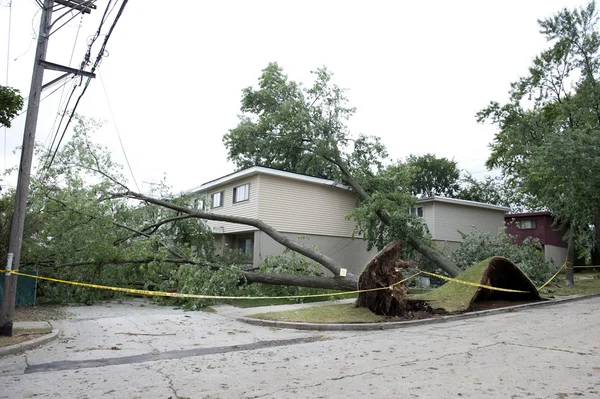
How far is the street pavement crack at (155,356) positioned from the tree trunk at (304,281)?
18.4 ft

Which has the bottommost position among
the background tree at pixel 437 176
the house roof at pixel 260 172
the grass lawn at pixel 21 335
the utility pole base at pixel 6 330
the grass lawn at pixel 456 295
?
the grass lawn at pixel 21 335

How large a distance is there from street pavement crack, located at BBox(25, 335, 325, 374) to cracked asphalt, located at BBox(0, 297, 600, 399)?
0.05ft

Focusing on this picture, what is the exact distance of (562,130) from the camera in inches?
853

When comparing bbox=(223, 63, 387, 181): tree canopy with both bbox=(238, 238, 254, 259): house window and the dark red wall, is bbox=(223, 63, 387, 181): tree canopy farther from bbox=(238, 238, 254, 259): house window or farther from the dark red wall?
the dark red wall

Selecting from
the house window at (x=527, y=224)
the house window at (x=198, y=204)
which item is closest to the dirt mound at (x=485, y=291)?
the house window at (x=198, y=204)

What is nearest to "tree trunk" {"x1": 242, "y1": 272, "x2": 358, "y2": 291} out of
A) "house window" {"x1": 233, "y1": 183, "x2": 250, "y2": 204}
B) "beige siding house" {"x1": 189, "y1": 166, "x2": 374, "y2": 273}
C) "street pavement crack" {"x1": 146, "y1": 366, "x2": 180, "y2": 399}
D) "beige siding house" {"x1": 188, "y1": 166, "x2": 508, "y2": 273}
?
"beige siding house" {"x1": 188, "y1": 166, "x2": 508, "y2": 273}

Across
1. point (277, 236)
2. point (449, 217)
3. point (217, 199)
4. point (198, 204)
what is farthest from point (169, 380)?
point (449, 217)

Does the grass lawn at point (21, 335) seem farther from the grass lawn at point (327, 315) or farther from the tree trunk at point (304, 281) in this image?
the tree trunk at point (304, 281)

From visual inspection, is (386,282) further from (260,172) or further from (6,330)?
(260,172)

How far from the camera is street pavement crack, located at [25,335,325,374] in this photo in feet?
19.7

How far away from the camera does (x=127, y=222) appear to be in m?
15.4

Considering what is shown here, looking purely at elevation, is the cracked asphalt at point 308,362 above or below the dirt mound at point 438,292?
below

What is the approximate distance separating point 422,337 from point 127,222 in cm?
1117

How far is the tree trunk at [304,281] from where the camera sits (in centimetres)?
1412
